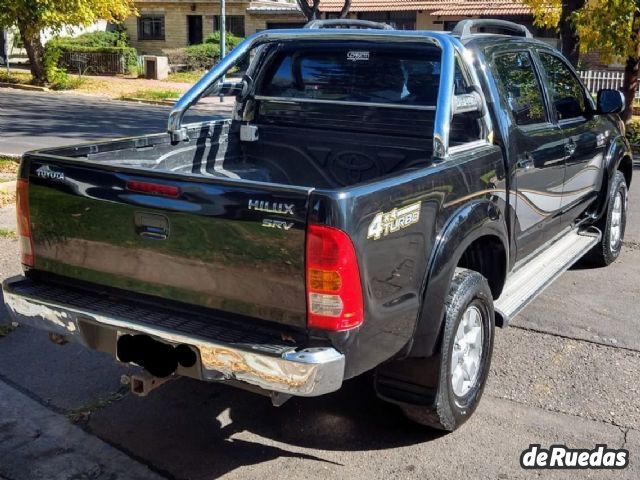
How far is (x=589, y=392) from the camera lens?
14.6ft

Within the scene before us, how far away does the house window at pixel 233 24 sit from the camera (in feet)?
131

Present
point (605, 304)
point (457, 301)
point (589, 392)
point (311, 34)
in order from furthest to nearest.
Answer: point (605, 304), point (311, 34), point (589, 392), point (457, 301)

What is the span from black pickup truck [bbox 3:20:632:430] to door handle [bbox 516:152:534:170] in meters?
0.02

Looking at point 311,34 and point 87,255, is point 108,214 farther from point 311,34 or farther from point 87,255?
point 311,34

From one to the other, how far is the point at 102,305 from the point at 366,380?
1.75m

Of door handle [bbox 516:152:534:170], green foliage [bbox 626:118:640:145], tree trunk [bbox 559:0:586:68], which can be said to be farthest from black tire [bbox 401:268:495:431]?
green foliage [bbox 626:118:640:145]

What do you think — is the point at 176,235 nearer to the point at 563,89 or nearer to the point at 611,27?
the point at 563,89

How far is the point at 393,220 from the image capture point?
330 cm

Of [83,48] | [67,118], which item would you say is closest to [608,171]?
[67,118]

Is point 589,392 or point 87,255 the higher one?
point 87,255

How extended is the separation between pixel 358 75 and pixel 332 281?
2280 mm

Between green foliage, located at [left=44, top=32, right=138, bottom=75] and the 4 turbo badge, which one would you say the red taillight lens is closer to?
the 4 turbo badge

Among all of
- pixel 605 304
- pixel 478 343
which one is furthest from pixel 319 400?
pixel 605 304

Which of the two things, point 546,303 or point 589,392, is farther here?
point 546,303
